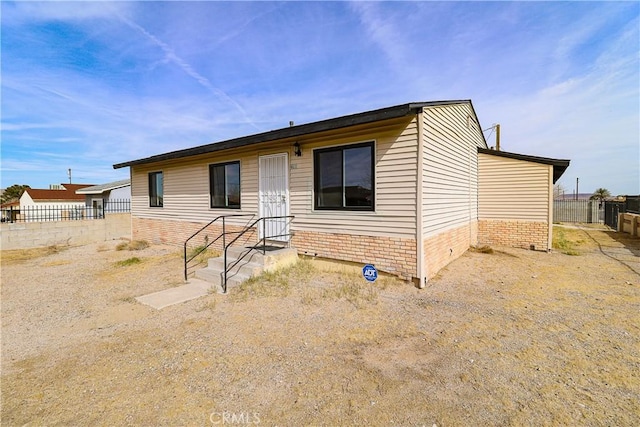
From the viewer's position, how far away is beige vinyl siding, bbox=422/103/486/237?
5.50 meters

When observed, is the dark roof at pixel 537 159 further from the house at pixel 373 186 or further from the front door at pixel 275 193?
the front door at pixel 275 193

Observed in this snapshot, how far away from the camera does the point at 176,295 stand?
17.3 ft

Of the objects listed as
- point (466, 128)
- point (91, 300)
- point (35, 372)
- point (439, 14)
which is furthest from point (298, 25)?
point (35, 372)

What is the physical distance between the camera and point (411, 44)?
339 inches

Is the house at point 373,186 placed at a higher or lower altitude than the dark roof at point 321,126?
lower

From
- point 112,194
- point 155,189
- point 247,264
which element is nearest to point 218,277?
point 247,264

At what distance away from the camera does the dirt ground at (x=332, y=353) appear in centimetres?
226

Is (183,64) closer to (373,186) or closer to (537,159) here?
(373,186)
